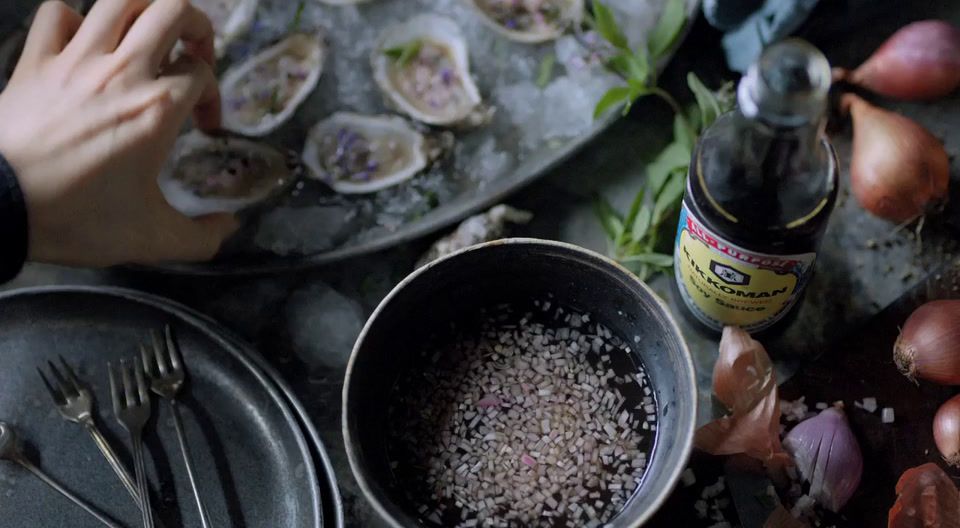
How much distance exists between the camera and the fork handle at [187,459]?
29.1 inches

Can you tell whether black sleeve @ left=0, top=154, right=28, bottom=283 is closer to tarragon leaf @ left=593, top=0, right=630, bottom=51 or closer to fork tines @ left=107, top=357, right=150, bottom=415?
fork tines @ left=107, top=357, right=150, bottom=415

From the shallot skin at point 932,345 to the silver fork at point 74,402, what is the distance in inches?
28.5

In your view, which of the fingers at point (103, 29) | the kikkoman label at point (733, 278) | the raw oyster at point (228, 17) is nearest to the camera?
the kikkoman label at point (733, 278)

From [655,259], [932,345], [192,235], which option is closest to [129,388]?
[192,235]

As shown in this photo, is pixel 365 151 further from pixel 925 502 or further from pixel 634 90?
pixel 925 502

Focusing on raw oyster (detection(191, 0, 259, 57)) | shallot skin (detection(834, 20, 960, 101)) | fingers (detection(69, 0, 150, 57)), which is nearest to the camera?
fingers (detection(69, 0, 150, 57))

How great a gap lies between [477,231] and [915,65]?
0.50 m

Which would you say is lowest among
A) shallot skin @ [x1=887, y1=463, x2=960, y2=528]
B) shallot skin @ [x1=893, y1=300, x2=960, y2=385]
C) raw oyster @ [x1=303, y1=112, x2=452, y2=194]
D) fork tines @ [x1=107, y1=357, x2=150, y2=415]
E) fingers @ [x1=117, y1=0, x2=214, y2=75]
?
shallot skin @ [x1=887, y1=463, x2=960, y2=528]

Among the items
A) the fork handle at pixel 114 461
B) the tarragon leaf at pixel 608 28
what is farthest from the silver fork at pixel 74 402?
the tarragon leaf at pixel 608 28

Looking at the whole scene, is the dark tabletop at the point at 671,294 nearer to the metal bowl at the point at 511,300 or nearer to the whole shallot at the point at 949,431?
the whole shallot at the point at 949,431

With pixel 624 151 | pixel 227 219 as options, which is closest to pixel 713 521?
pixel 624 151

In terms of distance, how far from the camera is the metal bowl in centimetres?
64

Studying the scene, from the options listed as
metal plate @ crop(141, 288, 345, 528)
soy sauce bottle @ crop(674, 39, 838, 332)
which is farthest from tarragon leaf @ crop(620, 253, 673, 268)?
metal plate @ crop(141, 288, 345, 528)

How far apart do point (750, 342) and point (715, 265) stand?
0.10 m
